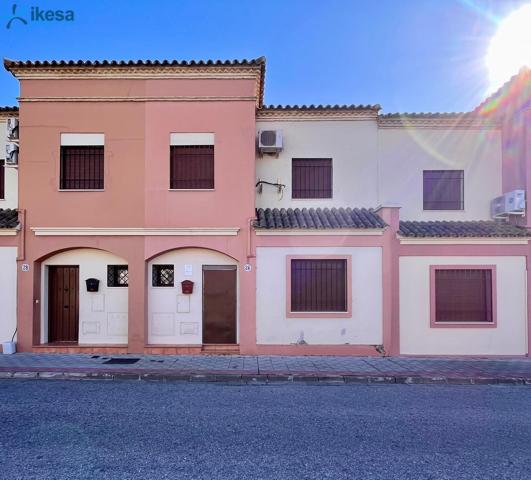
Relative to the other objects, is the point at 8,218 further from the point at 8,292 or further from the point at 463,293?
the point at 463,293

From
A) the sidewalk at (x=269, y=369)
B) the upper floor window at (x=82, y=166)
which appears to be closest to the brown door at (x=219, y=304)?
the sidewalk at (x=269, y=369)

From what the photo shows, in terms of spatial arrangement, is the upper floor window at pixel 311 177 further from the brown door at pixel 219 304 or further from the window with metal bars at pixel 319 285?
the brown door at pixel 219 304

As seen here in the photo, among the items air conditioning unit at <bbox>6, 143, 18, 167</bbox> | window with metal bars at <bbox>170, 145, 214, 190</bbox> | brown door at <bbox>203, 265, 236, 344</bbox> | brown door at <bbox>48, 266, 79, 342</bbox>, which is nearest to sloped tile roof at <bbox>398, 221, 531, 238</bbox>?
brown door at <bbox>203, 265, 236, 344</bbox>

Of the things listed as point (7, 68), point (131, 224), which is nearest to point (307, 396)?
point (131, 224)

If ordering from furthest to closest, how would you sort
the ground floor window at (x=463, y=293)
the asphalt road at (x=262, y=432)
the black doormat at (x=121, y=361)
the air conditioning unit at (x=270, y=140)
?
1. the air conditioning unit at (x=270, y=140)
2. the ground floor window at (x=463, y=293)
3. the black doormat at (x=121, y=361)
4. the asphalt road at (x=262, y=432)

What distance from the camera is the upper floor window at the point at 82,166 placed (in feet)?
33.0

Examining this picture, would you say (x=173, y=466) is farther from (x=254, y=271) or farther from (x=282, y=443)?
(x=254, y=271)

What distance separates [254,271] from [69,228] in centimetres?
499

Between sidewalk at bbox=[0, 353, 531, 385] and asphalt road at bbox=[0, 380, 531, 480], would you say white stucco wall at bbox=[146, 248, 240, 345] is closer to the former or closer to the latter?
sidewalk at bbox=[0, 353, 531, 385]

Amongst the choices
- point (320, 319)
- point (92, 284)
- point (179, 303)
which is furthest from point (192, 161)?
point (320, 319)

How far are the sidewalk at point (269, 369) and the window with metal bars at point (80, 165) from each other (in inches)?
180

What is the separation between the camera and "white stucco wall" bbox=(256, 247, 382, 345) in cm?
957

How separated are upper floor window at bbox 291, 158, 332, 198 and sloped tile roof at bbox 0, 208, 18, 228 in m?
7.70

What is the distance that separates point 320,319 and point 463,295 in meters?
3.88
